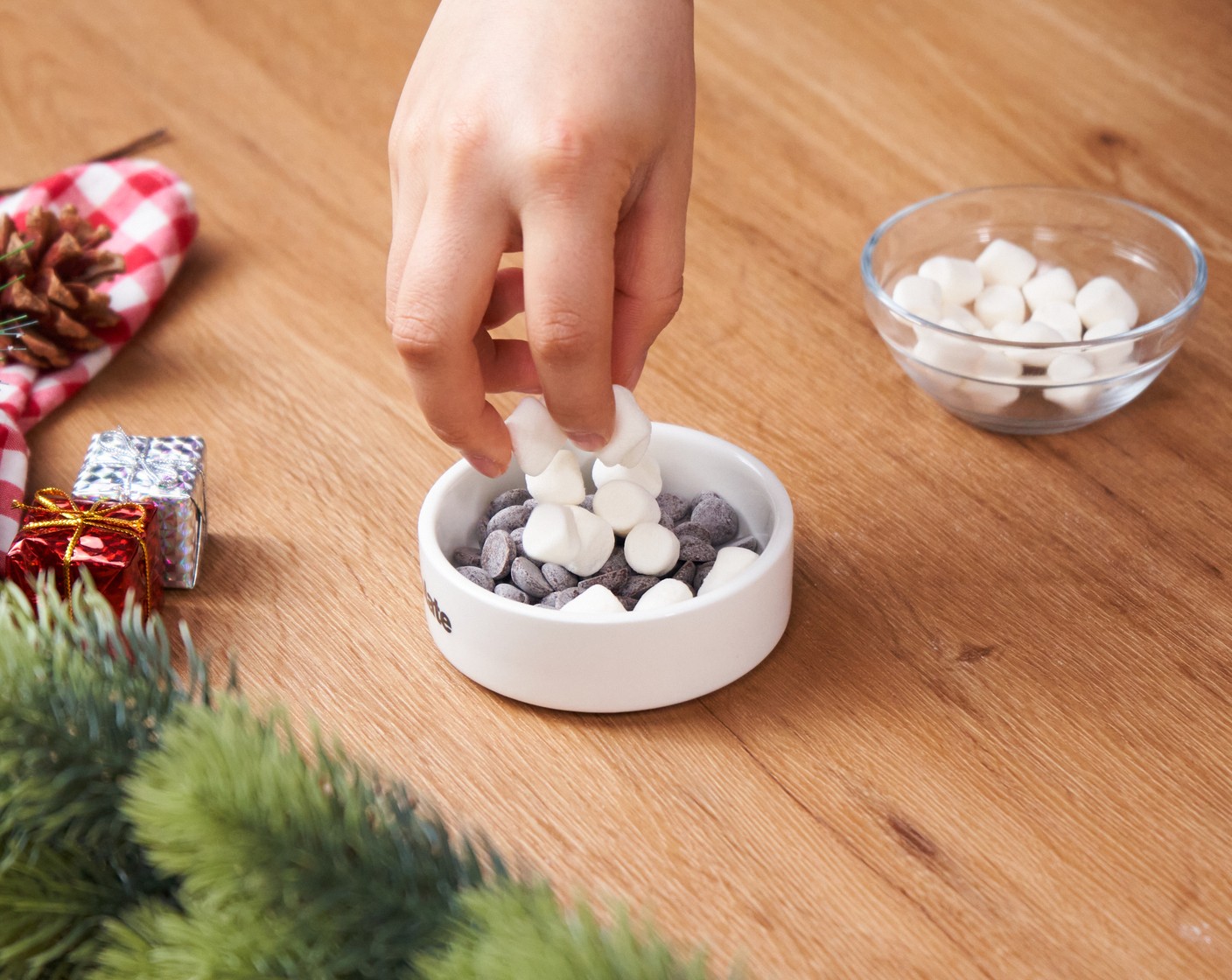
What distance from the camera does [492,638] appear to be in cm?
78

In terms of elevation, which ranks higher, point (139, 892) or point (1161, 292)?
point (139, 892)

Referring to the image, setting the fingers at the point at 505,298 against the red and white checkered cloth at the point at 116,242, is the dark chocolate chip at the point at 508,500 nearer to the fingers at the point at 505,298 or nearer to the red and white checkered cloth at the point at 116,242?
the fingers at the point at 505,298

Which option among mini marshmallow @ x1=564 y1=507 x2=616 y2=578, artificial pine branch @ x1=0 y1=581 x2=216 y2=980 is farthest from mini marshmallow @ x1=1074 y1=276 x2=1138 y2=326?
artificial pine branch @ x1=0 y1=581 x2=216 y2=980

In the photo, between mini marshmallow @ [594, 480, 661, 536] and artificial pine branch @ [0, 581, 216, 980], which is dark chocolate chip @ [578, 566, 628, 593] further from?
artificial pine branch @ [0, 581, 216, 980]

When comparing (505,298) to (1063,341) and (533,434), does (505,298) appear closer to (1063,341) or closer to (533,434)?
(533,434)

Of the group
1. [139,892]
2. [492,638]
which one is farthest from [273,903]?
[492,638]

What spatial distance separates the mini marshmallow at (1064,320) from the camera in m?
1.05

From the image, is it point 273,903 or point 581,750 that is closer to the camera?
point 273,903

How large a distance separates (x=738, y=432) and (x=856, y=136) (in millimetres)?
510

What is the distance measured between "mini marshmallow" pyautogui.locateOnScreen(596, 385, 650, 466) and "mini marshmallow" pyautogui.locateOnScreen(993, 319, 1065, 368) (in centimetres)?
32

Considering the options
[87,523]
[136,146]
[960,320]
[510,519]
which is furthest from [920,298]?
[136,146]

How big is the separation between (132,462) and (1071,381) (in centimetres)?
68

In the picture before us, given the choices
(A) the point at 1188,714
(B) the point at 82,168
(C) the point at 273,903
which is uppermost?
(C) the point at 273,903

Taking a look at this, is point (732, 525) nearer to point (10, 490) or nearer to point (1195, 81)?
point (10, 490)
